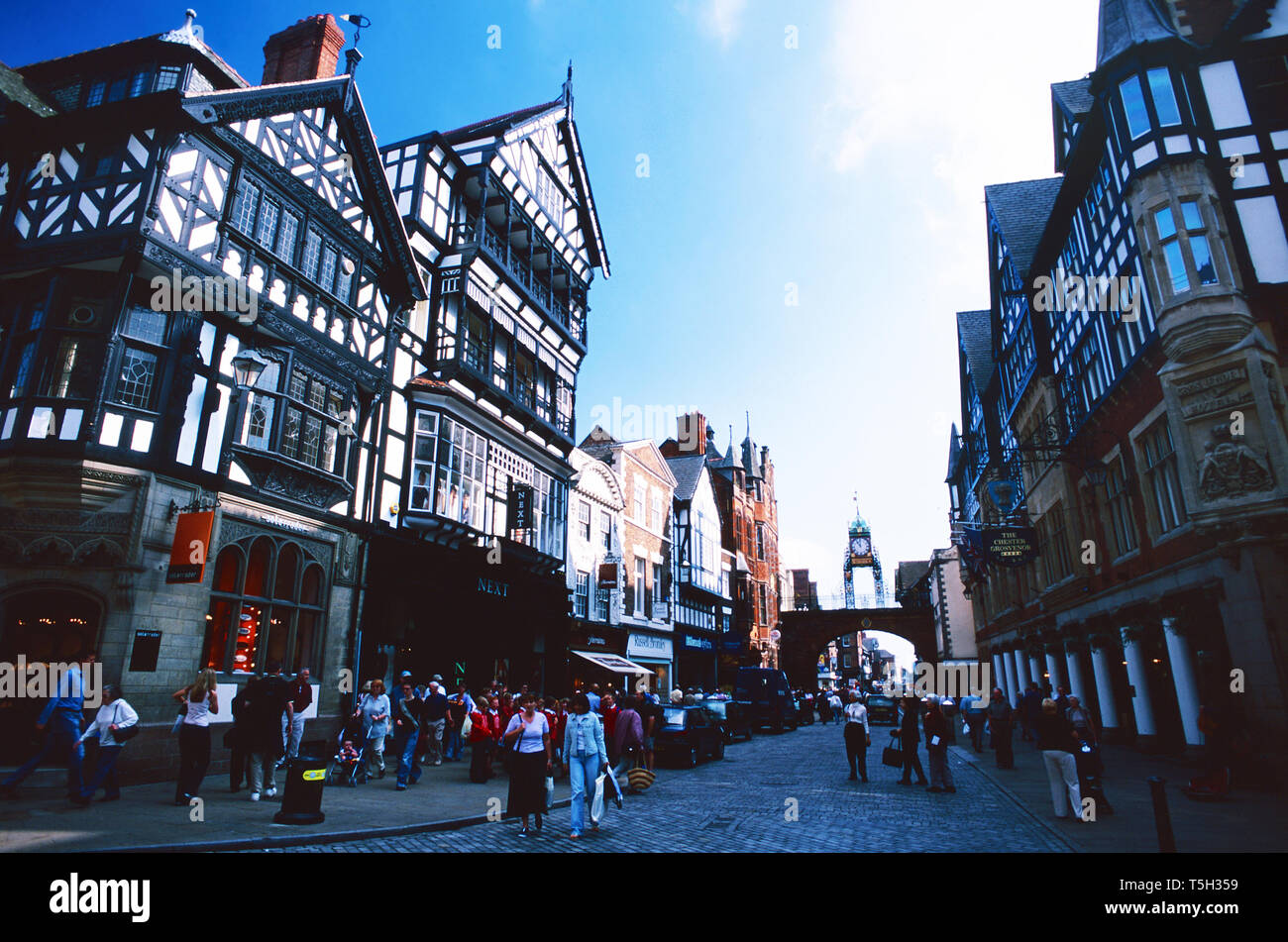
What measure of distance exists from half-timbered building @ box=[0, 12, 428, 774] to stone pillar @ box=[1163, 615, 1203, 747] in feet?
57.8

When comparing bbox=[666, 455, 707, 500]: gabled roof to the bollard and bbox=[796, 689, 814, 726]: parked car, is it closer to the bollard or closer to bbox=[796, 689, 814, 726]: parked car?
bbox=[796, 689, 814, 726]: parked car

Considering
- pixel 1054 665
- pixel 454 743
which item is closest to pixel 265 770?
pixel 454 743

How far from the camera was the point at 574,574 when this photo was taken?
27.2 metres

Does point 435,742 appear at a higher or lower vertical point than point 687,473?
lower

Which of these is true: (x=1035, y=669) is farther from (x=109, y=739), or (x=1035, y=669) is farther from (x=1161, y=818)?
(x=109, y=739)

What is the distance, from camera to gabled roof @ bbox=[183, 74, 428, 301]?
12688 millimetres

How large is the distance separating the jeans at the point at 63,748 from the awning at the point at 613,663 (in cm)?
1801

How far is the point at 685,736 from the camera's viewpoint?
17391mm

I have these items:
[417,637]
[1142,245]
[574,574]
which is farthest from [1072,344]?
[417,637]

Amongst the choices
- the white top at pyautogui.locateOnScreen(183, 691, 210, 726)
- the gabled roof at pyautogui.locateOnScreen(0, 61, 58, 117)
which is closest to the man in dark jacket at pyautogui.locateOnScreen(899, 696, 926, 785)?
the white top at pyautogui.locateOnScreen(183, 691, 210, 726)

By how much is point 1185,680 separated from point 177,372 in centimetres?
2024

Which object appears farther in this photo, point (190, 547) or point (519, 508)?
point (519, 508)

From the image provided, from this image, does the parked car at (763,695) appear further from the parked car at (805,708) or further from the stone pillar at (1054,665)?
the stone pillar at (1054,665)
